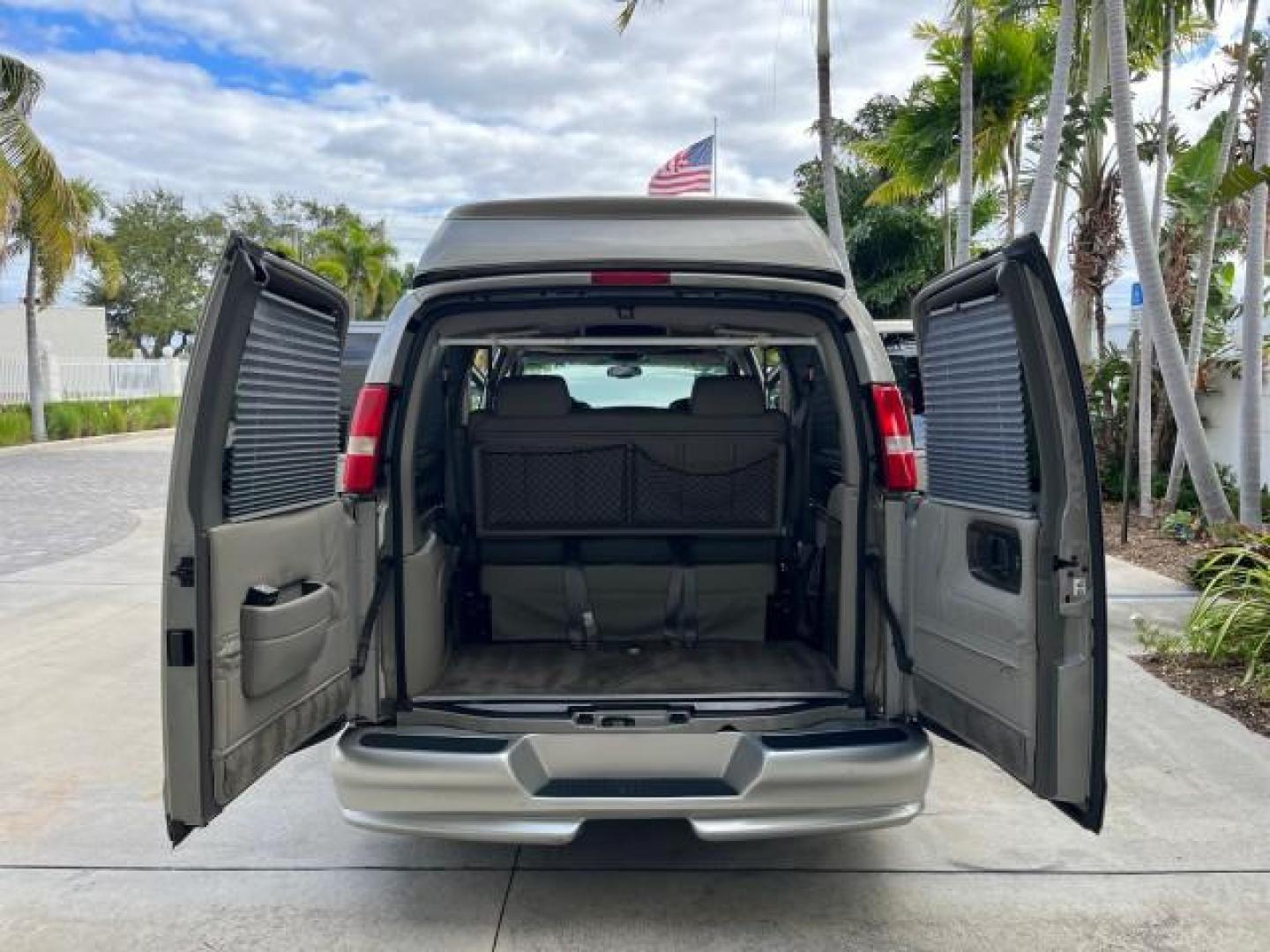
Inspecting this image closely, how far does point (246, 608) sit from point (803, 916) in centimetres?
187

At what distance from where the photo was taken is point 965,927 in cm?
305

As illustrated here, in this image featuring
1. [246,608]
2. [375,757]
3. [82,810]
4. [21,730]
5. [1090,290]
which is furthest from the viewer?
[1090,290]

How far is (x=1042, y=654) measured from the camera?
2.61 metres

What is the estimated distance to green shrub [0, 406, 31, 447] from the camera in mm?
19031

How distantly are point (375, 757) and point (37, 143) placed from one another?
1689 centimetres

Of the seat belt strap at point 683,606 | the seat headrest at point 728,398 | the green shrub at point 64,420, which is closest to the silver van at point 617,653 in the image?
the seat belt strap at point 683,606

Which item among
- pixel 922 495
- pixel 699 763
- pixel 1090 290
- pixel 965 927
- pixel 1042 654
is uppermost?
pixel 1090 290

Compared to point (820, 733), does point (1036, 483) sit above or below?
above

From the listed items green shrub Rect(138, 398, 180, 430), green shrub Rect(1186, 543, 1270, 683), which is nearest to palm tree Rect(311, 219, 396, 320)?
green shrub Rect(138, 398, 180, 430)

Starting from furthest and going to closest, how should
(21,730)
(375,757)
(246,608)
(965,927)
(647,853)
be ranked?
(21,730)
(647,853)
(965,927)
(375,757)
(246,608)

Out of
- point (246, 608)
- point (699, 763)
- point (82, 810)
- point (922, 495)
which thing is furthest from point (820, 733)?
point (82, 810)

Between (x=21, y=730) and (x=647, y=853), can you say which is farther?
(x=21, y=730)

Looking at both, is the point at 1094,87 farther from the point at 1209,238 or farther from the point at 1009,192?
the point at 1009,192

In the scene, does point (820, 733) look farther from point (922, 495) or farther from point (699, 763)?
point (922, 495)
